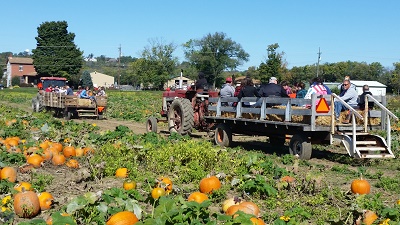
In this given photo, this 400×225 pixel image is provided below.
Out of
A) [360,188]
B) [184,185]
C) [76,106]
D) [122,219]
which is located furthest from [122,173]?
[76,106]

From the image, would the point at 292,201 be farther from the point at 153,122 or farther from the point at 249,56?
the point at 249,56

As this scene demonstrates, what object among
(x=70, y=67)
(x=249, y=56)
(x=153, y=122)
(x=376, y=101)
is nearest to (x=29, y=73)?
(x=70, y=67)

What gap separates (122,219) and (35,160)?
4.85 m

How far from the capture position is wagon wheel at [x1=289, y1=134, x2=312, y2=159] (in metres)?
11.6

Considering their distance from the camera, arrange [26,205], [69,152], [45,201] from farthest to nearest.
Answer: [69,152], [45,201], [26,205]

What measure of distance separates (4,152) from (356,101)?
7.66 m

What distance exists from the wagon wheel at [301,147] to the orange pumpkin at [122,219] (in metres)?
6.86

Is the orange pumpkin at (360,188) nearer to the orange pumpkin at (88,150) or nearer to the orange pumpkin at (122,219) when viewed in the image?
the orange pumpkin at (122,219)

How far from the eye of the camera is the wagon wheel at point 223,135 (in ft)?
47.3

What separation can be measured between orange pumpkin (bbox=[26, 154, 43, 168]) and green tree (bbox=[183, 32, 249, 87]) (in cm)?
10914

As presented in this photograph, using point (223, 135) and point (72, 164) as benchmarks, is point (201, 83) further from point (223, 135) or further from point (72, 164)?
point (72, 164)

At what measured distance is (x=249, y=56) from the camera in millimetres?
135875

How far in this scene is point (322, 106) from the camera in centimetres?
1112

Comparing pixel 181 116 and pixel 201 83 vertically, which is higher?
pixel 201 83
